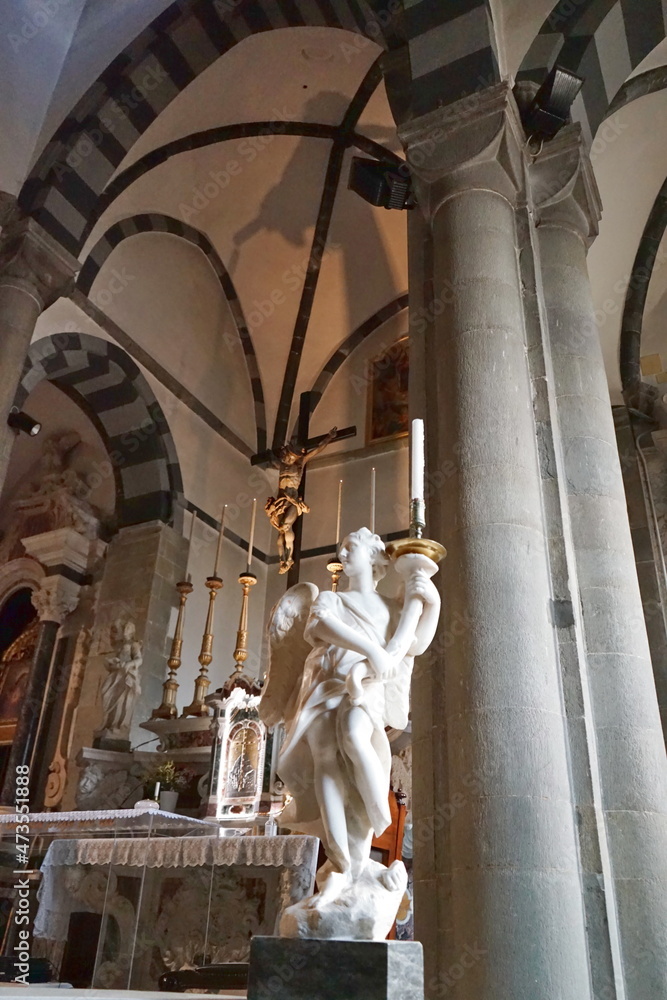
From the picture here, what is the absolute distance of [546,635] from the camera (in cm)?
310

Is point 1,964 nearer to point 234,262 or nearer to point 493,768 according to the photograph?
point 493,768

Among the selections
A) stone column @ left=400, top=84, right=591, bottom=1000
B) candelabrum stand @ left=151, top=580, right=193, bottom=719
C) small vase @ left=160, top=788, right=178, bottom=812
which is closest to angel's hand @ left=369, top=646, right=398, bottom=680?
stone column @ left=400, top=84, right=591, bottom=1000

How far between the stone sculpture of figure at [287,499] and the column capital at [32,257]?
341cm

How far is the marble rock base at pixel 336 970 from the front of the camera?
1943mm

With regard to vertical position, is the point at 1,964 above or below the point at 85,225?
below

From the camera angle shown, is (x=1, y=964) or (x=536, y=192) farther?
(x=536, y=192)

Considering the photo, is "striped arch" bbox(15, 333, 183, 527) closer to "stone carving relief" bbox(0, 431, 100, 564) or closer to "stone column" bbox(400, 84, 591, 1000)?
"stone carving relief" bbox(0, 431, 100, 564)

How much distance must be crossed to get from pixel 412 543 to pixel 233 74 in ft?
26.4

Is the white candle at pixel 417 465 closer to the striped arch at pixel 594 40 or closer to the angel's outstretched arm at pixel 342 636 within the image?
the angel's outstretched arm at pixel 342 636

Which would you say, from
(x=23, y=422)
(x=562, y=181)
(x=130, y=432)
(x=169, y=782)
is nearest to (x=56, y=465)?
(x=130, y=432)

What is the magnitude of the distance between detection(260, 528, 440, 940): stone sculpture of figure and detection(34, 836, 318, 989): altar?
1.91 metres

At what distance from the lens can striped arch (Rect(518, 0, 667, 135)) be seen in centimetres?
491

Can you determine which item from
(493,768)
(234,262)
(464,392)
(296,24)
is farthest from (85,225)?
(493,768)

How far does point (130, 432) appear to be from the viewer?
10.2m
